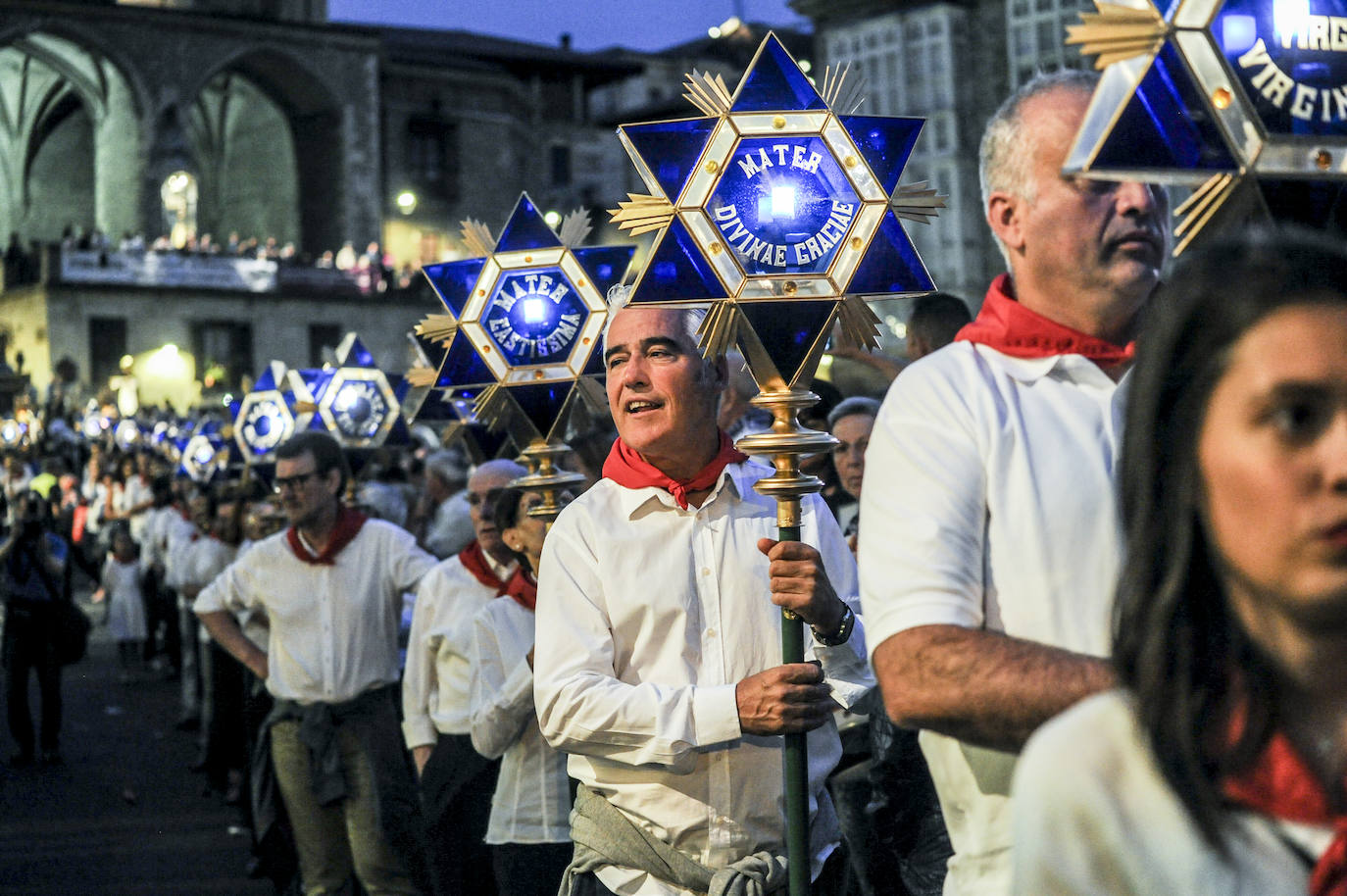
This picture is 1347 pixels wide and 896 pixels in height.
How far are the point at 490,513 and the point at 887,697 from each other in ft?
15.4

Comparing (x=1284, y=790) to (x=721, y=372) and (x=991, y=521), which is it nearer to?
(x=991, y=521)

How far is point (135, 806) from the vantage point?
39.4ft

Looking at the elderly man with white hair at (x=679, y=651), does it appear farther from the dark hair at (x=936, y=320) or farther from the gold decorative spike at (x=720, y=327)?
the dark hair at (x=936, y=320)

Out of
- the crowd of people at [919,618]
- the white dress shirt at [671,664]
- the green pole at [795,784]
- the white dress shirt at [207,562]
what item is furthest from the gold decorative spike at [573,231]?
the white dress shirt at [207,562]

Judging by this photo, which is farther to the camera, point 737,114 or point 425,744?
point 425,744

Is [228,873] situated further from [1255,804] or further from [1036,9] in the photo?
[1036,9]

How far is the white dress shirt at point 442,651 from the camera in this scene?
6965mm

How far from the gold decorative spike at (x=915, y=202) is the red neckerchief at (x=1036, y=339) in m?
1.50

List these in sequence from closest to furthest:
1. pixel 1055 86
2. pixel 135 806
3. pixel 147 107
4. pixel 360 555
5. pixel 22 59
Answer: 1. pixel 1055 86
2. pixel 360 555
3. pixel 135 806
4. pixel 147 107
5. pixel 22 59

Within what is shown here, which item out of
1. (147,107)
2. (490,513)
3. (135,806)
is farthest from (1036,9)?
(490,513)

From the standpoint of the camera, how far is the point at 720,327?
418 cm

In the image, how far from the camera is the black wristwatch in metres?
4.05

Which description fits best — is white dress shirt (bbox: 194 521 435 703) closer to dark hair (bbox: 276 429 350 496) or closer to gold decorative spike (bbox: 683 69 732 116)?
dark hair (bbox: 276 429 350 496)

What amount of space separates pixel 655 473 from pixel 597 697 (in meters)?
0.62
